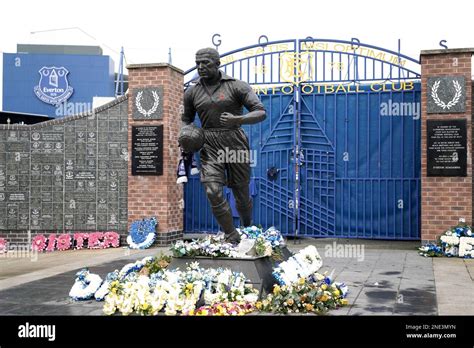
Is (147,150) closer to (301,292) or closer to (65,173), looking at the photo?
(65,173)

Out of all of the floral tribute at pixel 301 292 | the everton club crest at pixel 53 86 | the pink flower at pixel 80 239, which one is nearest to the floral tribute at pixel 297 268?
the floral tribute at pixel 301 292

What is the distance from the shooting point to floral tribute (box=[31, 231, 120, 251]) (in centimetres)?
1059

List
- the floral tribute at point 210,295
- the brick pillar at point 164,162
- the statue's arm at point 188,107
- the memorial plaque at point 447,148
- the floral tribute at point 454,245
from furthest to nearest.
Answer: the brick pillar at point 164,162 < the memorial plaque at point 447,148 < the floral tribute at point 454,245 < the statue's arm at point 188,107 < the floral tribute at point 210,295

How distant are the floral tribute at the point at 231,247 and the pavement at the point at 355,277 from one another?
3.12 ft

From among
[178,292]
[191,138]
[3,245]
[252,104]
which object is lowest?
[3,245]

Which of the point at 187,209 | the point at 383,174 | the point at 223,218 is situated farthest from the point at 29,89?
the point at 223,218

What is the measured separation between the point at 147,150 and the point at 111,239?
1.77 meters

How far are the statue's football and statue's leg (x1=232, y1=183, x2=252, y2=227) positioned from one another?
66cm

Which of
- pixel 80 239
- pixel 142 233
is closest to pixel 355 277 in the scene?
pixel 142 233

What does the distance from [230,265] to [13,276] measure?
140 inches

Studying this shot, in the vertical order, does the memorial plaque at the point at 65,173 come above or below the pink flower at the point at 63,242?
above

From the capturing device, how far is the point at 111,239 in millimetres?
10594

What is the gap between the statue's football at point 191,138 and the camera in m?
5.87

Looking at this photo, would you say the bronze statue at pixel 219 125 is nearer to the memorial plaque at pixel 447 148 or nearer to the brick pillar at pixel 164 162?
the brick pillar at pixel 164 162
